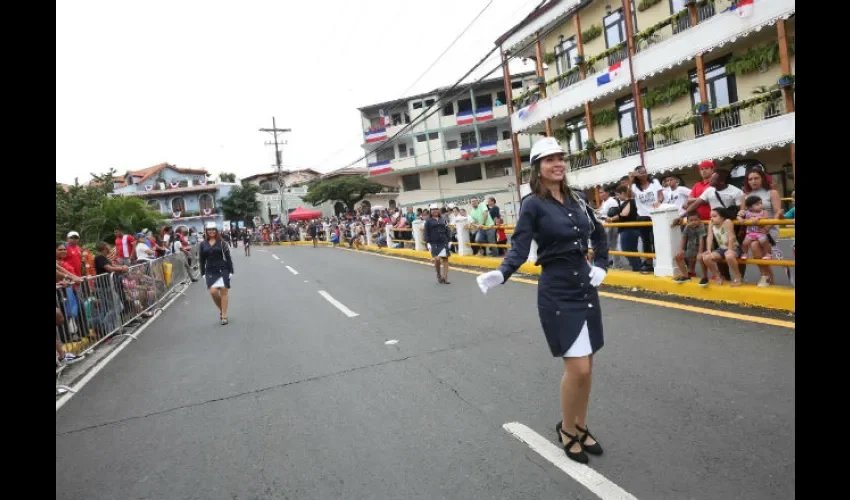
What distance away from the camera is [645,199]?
375 inches

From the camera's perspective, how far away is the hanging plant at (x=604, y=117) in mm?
21311

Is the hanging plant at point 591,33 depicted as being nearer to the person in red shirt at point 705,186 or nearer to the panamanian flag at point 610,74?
the panamanian flag at point 610,74

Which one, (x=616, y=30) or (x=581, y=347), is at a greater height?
(x=616, y=30)

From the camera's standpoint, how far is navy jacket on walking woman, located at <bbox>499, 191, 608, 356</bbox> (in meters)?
3.43

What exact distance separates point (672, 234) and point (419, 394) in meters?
5.09

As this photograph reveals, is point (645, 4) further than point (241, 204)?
No

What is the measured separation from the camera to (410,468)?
357 cm

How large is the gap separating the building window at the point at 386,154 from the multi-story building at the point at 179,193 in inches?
1096

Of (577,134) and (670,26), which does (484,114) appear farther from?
(670,26)

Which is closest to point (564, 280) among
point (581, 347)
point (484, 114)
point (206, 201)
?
A: point (581, 347)

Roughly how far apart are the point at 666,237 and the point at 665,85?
1307 centimetres

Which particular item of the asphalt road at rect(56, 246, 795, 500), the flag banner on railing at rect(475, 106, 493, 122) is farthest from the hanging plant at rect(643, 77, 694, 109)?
the flag banner on railing at rect(475, 106, 493, 122)
